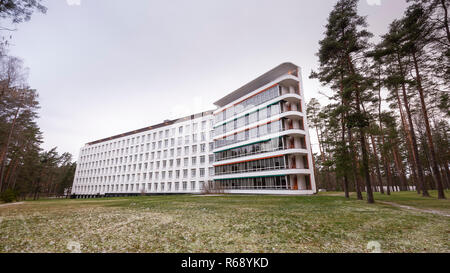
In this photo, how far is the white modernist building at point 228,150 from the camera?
1179 inches

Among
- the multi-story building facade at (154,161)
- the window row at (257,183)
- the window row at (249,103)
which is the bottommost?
the window row at (257,183)

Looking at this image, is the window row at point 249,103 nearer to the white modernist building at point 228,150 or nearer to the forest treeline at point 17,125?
the white modernist building at point 228,150

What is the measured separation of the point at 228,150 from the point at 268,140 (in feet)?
35.9

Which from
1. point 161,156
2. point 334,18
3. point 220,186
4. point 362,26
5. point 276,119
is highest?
point 334,18

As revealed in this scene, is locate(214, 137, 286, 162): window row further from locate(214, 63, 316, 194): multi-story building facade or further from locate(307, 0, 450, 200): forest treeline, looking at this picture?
locate(307, 0, 450, 200): forest treeline

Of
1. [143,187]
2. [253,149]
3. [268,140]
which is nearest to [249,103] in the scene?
[268,140]

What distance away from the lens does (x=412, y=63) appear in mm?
17734

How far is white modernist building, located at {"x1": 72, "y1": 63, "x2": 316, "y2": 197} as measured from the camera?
2995 cm

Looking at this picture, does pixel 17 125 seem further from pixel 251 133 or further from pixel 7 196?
pixel 251 133

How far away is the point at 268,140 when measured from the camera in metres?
32.2

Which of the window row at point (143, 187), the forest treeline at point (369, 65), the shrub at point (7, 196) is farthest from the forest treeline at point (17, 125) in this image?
the forest treeline at point (369, 65)
